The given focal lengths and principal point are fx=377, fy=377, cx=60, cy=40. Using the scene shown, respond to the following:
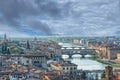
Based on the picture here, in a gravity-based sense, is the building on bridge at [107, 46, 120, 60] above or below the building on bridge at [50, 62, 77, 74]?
above

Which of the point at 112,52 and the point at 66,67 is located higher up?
the point at 112,52

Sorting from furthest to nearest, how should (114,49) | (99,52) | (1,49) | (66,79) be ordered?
(99,52) → (114,49) → (1,49) → (66,79)

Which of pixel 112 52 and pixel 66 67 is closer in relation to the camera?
pixel 66 67

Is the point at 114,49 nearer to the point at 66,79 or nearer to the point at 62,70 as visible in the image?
the point at 62,70

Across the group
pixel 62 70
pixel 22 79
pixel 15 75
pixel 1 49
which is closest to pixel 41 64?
pixel 62 70

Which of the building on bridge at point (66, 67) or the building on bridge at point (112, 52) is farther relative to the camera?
the building on bridge at point (112, 52)

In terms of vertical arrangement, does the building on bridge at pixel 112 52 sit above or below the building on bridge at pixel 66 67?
above

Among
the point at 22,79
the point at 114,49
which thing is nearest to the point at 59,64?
the point at 22,79

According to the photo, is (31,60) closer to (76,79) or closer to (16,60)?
(16,60)

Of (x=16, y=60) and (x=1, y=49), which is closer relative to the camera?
(x=16, y=60)

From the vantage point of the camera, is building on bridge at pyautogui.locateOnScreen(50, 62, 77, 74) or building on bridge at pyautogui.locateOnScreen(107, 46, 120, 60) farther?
building on bridge at pyautogui.locateOnScreen(107, 46, 120, 60)

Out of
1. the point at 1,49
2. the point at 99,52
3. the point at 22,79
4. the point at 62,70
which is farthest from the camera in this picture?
the point at 99,52
